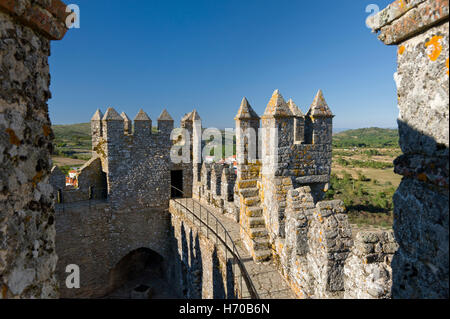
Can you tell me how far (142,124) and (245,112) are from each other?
6.91 metres

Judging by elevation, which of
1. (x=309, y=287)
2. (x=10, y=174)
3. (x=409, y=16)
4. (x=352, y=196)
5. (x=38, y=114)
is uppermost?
(x=409, y=16)

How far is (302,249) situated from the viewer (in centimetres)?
411

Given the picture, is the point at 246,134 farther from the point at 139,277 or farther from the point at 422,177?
the point at 139,277

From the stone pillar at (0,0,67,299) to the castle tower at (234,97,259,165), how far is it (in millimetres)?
4521

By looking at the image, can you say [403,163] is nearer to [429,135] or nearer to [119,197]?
[429,135]

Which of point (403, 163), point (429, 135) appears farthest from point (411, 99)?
point (403, 163)

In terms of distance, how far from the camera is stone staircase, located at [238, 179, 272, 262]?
5.53m

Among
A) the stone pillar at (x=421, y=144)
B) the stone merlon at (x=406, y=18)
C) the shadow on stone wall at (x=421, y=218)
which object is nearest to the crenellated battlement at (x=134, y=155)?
the stone merlon at (x=406, y=18)

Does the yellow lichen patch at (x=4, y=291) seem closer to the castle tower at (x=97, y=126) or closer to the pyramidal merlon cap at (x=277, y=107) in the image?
the pyramidal merlon cap at (x=277, y=107)

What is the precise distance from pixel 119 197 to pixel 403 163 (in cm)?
1165

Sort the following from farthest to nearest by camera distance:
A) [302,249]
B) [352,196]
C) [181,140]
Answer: [352,196]
[181,140]
[302,249]

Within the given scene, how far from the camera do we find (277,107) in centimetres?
543

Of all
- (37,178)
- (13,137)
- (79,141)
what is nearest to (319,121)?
(37,178)

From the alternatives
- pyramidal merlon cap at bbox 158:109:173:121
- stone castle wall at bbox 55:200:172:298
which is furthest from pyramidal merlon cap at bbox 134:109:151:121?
stone castle wall at bbox 55:200:172:298
